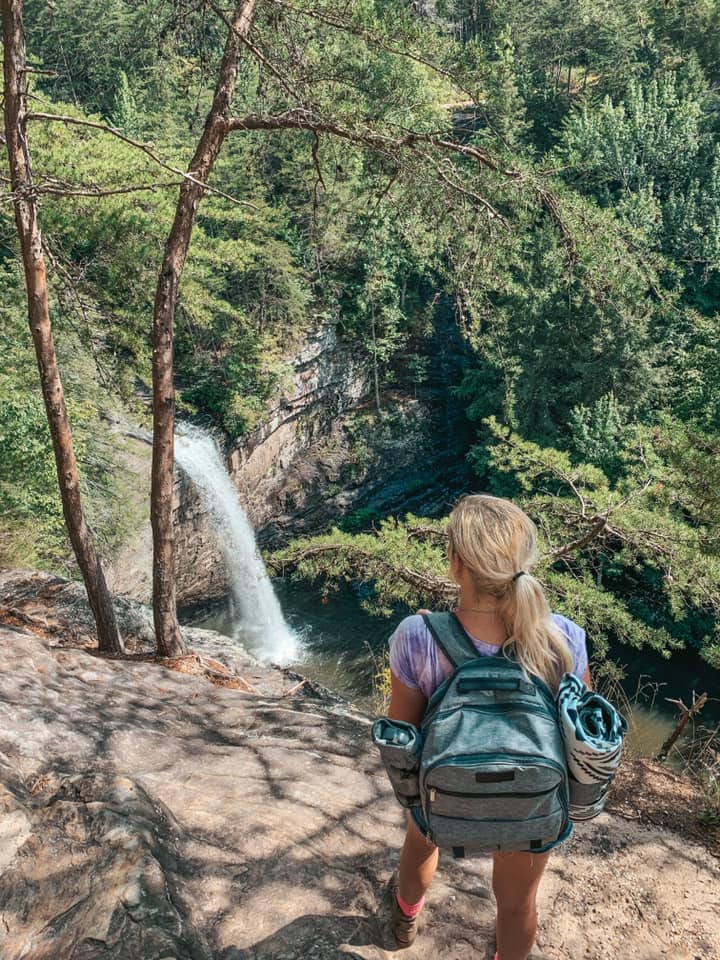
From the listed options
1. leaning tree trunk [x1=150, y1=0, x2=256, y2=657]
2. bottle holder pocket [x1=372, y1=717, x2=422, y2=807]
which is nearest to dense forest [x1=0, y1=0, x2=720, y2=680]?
leaning tree trunk [x1=150, y1=0, x2=256, y2=657]

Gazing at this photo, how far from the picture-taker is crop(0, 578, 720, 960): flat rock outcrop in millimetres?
1689

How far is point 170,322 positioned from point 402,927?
353 cm

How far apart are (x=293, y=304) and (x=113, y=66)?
1959 centimetres

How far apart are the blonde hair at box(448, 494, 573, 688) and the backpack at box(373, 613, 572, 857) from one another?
62 millimetres

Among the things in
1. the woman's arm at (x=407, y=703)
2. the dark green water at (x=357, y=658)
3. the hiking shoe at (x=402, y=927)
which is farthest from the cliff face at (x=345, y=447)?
the woman's arm at (x=407, y=703)

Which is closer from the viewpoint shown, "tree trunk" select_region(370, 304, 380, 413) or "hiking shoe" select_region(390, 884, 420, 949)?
"hiking shoe" select_region(390, 884, 420, 949)

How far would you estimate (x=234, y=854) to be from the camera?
7.33ft

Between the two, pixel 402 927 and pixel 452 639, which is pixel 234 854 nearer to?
pixel 402 927

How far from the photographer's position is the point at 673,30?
27062 millimetres

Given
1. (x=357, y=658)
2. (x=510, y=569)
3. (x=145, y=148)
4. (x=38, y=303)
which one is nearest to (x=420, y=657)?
(x=510, y=569)

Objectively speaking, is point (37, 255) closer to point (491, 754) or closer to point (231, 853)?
point (231, 853)

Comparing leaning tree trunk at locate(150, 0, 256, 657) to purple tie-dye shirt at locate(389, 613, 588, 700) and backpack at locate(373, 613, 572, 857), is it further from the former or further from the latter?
backpack at locate(373, 613, 572, 857)

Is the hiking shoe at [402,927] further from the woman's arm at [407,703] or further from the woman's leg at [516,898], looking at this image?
the woman's arm at [407,703]

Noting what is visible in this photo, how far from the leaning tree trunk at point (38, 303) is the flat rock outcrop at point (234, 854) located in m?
1.02
